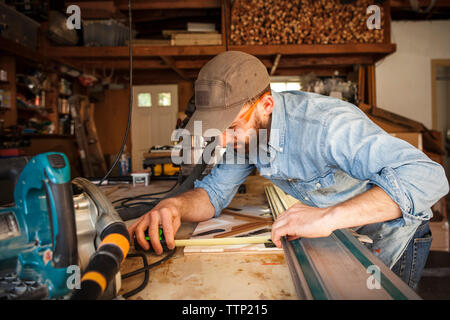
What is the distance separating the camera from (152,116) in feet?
24.5

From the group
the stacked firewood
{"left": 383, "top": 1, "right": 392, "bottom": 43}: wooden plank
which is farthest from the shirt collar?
{"left": 383, "top": 1, "right": 392, "bottom": 43}: wooden plank

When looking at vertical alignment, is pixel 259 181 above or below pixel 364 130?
below

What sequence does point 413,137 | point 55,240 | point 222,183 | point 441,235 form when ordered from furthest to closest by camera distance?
point 413,137, point 441,235, point 222,183, point 55,240

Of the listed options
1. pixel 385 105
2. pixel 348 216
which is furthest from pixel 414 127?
pixel 348 216

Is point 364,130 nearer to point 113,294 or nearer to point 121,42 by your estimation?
point 113,294

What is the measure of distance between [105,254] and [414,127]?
3.75 m

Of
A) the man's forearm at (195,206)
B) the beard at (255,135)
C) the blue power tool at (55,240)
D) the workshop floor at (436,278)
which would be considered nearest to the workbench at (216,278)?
the blue power tool at (55,240)

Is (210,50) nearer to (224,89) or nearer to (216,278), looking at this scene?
(224,89)

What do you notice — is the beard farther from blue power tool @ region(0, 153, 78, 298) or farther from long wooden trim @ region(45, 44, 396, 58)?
long wooden trim @ region(45, 44, 396, 58)

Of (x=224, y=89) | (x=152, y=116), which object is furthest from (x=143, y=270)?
(x=152, y=116)

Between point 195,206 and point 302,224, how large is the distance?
53cm

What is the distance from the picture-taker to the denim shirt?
0.83m

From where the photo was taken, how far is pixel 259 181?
2.46 metres

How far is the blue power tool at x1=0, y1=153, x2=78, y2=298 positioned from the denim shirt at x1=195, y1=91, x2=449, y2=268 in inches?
29.6
